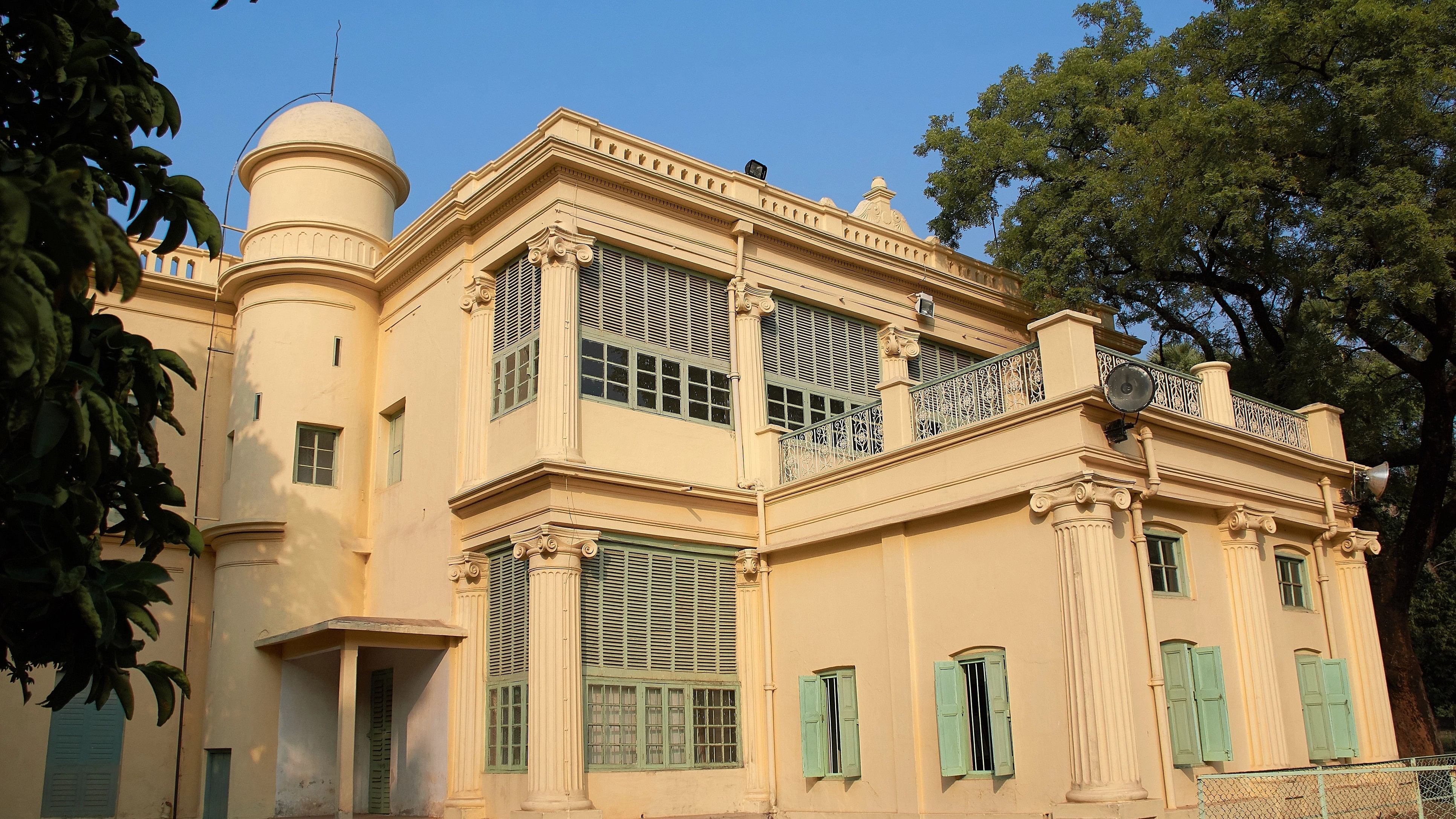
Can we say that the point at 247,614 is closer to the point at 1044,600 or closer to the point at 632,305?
the point at 632,305

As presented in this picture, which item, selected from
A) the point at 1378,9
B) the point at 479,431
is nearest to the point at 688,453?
the point at 479,431

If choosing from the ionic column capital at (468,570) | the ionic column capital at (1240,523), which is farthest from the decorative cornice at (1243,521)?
the ionic column capital at (468,570)

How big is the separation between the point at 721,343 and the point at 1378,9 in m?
9.38

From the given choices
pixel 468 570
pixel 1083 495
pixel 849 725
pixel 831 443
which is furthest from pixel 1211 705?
pixel 468 570

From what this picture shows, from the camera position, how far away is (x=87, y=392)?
234 inches

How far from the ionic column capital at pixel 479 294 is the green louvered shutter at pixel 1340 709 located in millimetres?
11541

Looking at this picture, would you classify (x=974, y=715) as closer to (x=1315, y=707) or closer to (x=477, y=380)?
(x=1315, y=707)

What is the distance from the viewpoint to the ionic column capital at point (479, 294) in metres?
15.6

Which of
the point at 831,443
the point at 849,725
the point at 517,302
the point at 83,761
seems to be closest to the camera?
the point at 849,725

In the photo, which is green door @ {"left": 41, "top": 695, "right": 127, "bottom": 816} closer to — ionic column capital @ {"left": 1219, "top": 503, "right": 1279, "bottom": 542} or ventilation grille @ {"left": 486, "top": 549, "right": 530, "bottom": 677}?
ventilation grille @ {"left": 486, "top": 549, "right": 530, "bottom": 677}

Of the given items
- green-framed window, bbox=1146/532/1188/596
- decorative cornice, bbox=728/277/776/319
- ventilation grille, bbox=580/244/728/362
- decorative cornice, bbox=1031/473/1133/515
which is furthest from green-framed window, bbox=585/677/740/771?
green-framed window, bbox=1146/532/1188/596

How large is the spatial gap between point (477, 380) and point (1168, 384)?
8629 millimetres

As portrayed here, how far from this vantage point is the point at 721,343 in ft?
52.1

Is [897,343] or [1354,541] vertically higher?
[897,343]
